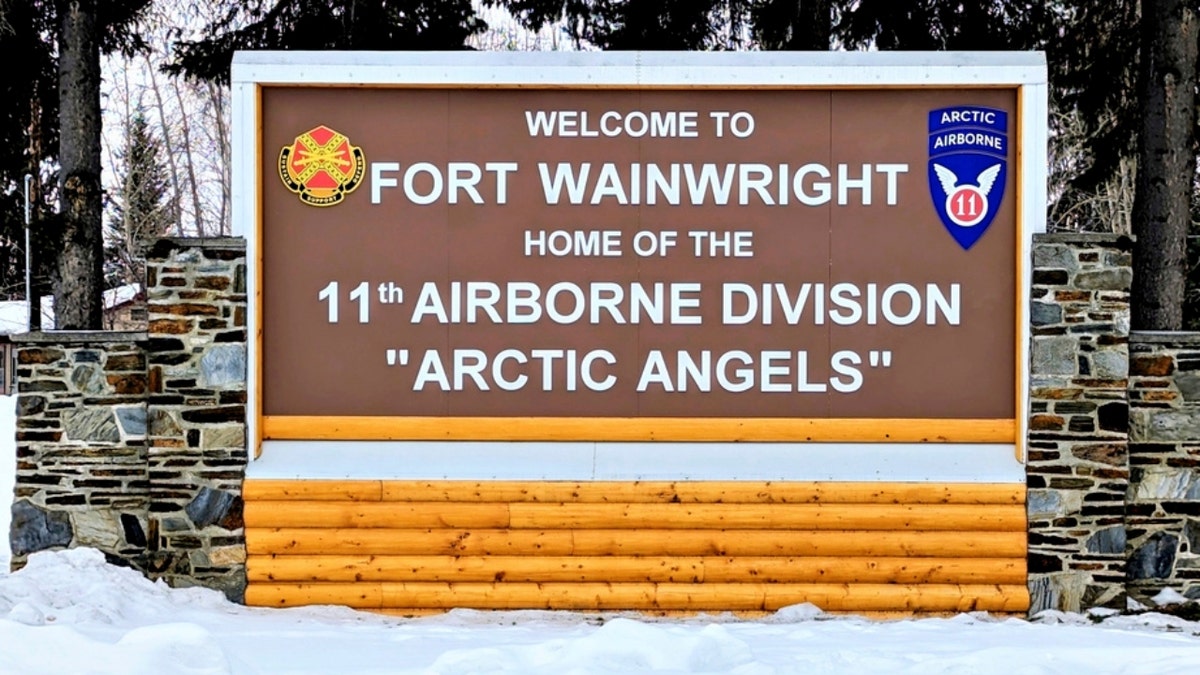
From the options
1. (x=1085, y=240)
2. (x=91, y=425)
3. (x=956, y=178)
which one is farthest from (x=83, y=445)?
(x=1085, y=240)

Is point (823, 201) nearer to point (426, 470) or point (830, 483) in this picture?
point (830, 483)

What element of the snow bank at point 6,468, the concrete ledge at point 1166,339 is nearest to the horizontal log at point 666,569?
the concrete ledge at point 1166,339

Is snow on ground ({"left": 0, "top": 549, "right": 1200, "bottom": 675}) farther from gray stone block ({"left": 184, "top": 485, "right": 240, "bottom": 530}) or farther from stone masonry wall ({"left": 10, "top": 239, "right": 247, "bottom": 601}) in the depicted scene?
gray stone block ({"left": 184, "top": 485, "right": 240, "bottom": 530})

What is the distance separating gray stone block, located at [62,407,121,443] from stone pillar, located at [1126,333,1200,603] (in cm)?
644

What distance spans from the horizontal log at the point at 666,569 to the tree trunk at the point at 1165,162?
201 inches

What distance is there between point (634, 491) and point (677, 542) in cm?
41

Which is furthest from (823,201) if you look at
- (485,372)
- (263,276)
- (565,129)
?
(263,276)

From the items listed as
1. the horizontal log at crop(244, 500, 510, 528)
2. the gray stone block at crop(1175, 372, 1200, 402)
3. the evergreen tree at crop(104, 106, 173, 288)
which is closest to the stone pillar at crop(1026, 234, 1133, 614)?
the gray stone block at crop(1175, 372, 1200, 402)

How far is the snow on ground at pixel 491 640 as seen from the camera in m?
4.91

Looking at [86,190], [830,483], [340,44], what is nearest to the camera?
[830,483]

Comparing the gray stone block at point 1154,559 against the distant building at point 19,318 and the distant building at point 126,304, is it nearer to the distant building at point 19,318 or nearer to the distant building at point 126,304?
the distant building at point 126,304

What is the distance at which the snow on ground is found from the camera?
491 cm

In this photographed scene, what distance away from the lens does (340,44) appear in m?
12.9

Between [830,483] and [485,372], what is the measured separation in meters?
2.26
